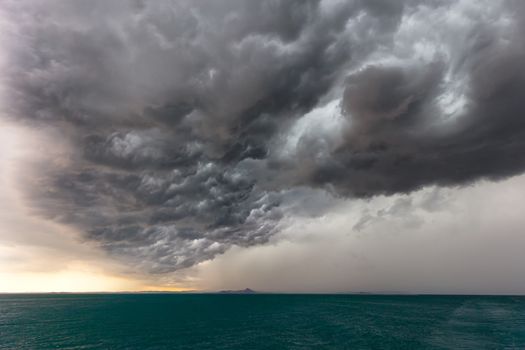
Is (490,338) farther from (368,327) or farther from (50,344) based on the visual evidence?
(50,344)

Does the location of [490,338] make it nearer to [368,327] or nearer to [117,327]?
[368,327]

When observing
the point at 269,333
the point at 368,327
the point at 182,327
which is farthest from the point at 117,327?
the point at 368,327

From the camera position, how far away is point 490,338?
70188 mm

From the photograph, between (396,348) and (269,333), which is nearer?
(396,348)

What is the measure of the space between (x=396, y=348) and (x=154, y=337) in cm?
5385

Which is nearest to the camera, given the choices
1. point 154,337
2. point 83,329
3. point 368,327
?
point 154,337

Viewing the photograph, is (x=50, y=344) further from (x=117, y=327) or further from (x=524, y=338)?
(x=524, y=338)

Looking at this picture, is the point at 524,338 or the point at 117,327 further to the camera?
the point at 117,327

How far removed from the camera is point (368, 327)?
87.9 meters

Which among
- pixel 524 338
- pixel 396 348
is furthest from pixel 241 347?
pixel 524 338

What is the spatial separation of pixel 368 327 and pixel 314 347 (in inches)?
1445

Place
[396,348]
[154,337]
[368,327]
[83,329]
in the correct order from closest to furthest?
[396,348] → [154,337] → [83,329] → [368,327]

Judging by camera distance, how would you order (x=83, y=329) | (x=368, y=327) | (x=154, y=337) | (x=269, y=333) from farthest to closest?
(x=368, y=327), (x=83, y=329), (x=269, y=333), (x=154, y=337)

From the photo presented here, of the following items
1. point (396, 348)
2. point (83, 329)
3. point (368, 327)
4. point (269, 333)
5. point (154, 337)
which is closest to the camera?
point (396, 348)
